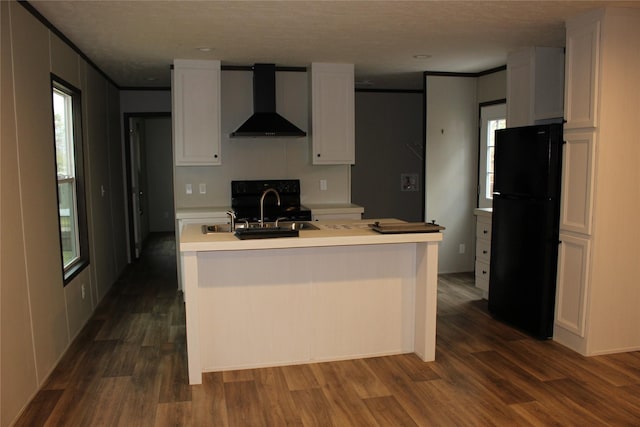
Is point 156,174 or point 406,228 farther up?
point 156,174

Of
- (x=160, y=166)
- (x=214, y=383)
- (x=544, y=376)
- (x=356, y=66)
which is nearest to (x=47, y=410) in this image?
(x=214, y=383)

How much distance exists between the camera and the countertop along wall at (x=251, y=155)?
5676 mm

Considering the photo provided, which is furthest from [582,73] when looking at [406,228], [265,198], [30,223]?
[30,223]

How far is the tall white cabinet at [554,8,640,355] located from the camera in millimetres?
3621

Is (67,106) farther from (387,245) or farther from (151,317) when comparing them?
(387,245)

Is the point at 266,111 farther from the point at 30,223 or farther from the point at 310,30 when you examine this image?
the point at 30,223

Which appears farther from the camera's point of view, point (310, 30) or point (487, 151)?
point (487, 151)

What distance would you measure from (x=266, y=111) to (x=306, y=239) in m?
2.57

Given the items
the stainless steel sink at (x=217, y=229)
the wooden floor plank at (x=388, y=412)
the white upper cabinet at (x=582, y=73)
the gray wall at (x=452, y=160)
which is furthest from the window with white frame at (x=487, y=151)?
the wooden floor plank at (x=388, y=412)

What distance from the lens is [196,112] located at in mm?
5332

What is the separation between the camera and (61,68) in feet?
13.5

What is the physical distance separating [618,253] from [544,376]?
107 centimetres

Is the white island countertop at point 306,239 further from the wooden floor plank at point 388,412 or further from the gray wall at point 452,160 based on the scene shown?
the gray wall at point 452,160

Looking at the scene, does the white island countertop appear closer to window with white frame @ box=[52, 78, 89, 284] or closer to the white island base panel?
the white island base panel
